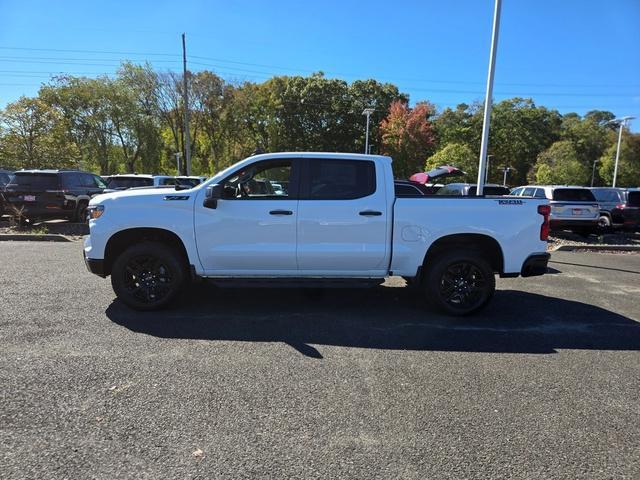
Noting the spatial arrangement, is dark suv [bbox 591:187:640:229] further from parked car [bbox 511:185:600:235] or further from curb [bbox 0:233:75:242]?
curb [bbox 0:233:75:242]

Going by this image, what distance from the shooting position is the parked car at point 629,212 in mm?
15258

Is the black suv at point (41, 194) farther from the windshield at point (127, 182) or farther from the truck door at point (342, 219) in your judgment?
the truck door at point (342, 219)

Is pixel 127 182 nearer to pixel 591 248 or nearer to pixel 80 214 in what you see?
pixel 80 214

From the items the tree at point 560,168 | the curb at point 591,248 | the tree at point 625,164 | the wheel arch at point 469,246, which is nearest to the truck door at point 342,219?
the wheel arch at point 469,246

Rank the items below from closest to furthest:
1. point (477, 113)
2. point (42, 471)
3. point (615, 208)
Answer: point (42, 471) → point (615, 208) → point (477, 113)

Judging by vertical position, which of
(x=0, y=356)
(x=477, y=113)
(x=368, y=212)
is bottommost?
(x=0, y=356)

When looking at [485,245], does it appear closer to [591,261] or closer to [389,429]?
[389,429]

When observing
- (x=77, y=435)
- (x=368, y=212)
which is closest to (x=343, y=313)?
(x=368, y=212)

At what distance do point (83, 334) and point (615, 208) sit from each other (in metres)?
16.6

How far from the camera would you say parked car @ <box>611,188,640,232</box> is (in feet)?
50.1

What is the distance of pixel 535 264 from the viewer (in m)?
5.84

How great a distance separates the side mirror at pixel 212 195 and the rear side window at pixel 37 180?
952 centimetres

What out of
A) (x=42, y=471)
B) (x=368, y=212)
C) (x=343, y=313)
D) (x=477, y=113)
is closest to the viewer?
(x=42, y=471)

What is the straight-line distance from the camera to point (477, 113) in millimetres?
59531
